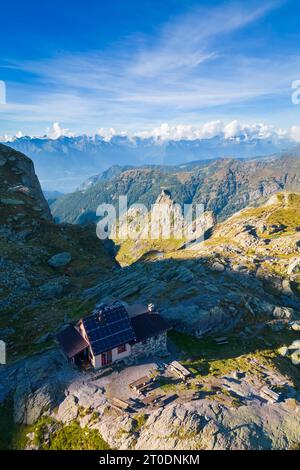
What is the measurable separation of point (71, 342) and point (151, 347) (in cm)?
1123

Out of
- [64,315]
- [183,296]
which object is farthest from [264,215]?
[64,315]

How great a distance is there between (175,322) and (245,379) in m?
15.0

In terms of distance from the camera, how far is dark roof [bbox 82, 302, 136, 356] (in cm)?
4491

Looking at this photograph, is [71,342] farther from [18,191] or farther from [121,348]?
[18,191]

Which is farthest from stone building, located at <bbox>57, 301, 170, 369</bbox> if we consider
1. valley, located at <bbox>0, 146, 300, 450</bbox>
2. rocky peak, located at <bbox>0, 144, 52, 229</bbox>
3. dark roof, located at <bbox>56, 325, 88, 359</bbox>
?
rocky peak, located at <bbox>0, 144, 52, 229</bbox>

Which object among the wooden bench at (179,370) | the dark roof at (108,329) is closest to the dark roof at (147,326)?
the dark roof at (108,329)

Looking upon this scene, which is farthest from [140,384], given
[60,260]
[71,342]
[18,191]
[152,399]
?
[18,191]

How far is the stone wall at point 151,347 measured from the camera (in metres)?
47.7

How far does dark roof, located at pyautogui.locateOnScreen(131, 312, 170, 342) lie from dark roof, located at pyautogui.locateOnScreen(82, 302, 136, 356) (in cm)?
159

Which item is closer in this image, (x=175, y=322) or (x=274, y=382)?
(x=274, y=382)

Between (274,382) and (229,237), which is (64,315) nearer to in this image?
(274,382)

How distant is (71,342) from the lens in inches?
1861

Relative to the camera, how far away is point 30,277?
87.4 metres

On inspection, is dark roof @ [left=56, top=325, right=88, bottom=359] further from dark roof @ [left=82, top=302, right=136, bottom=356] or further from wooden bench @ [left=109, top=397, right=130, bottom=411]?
wooden bench @ [left=109, top=397, right=130, bottom=411]
